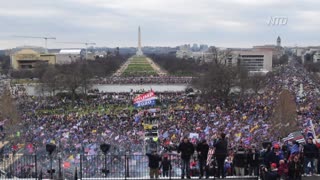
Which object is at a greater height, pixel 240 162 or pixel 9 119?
pixel 240 162

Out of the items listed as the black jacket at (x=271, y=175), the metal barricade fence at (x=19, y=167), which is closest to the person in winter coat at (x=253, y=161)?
the black jacket at (x=271, y=175)

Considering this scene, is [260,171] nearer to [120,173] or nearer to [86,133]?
[120,173]

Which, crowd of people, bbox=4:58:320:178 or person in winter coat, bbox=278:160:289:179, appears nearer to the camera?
person in winter coat, bbox=278:160:289:179

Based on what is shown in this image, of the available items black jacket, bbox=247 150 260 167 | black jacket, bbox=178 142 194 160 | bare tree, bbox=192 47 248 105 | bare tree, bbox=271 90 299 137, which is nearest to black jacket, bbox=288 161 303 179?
black jacket, bbox=247 150 260 167

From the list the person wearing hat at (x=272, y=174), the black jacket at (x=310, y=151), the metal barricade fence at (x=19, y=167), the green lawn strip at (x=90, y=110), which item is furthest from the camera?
the green lawn strip at (x=90, y=110)

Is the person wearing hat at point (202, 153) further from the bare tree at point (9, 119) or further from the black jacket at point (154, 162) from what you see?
the bare tree at point (9, 119)

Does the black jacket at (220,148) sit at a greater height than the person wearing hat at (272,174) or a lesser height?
greater

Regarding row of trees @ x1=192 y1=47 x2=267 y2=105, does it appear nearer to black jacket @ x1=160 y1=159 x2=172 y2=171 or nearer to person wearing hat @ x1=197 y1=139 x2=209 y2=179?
black jacket @ x1=160 y1=159 x2=172 y2=171

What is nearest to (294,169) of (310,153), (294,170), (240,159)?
(294,170)

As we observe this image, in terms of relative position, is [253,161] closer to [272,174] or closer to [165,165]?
[272,174]

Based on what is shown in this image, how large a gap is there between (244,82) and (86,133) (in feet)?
119

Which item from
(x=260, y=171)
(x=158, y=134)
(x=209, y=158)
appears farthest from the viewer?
(x=158, y=134)

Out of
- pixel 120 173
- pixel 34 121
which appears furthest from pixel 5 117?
pixel 120 173

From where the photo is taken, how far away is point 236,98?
63656 mm
